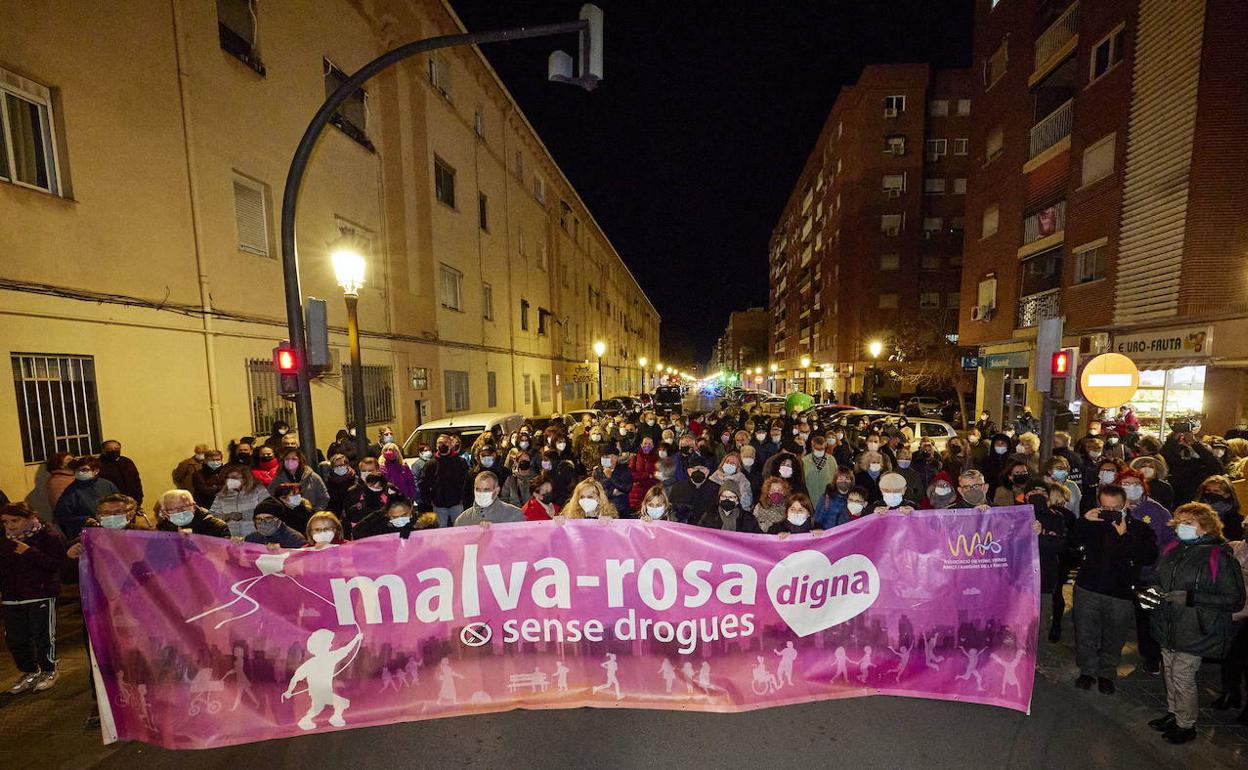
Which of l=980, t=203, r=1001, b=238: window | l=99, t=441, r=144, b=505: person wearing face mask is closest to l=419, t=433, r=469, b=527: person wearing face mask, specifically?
l=99, t=441, r=144, b=505: person wearing face mask

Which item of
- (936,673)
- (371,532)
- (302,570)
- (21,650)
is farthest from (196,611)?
(936,673)

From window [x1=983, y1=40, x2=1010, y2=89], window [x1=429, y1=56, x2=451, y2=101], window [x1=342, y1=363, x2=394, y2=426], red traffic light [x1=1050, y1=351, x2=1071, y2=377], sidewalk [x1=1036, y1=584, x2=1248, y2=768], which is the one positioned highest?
window [x1=983, y1=40, x2=1010, y2=89]

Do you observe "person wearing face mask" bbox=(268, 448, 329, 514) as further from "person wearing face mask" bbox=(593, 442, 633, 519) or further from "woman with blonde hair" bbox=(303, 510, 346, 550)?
"person wearing face mask" bbox=(593, 442, 633, 519)

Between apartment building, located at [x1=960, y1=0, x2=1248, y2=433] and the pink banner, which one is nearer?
the pink banner

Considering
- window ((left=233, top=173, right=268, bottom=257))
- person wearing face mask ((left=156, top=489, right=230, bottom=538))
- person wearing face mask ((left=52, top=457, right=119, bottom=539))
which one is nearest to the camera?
person wearing face mask ((left=156, top=489, right=230, bottom=538))

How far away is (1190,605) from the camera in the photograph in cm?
366

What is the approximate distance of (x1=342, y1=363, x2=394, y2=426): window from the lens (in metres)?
13.1

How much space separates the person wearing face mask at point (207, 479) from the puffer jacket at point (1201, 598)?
378 inches

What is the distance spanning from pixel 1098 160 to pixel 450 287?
2067 centimetres

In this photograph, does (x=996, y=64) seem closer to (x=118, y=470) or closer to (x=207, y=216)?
(x=207, y=216)

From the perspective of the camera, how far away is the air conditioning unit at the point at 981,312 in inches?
812

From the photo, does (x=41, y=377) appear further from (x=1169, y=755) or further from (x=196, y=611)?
(x=1169, y=755)

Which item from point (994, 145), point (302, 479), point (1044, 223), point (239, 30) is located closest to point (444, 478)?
point (302, 479)

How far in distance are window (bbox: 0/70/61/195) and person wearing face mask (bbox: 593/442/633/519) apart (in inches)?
331
